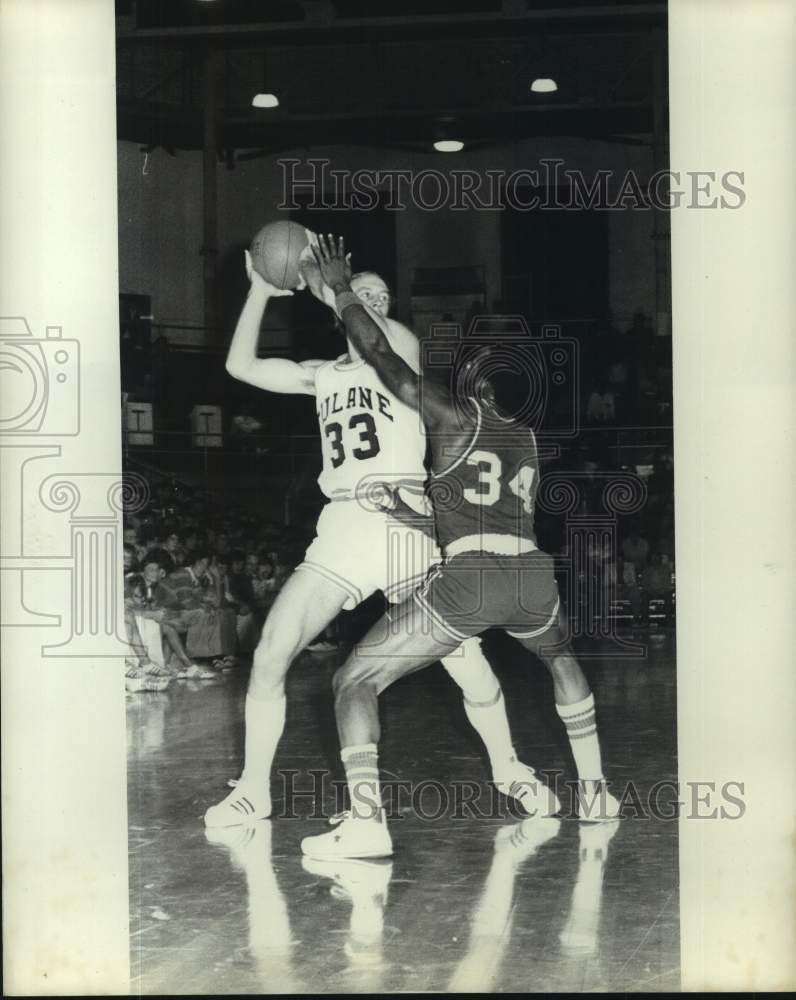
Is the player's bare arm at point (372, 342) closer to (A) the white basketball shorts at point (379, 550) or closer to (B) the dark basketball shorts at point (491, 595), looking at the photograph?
(A) the white basketball shorts at point (379, 550)

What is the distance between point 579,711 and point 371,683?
65 cm

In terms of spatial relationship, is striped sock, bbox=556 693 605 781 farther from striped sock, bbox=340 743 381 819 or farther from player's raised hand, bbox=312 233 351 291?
player's raised hand, bbox=312 233 351 291

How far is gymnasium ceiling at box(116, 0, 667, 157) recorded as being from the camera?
3.67 meters

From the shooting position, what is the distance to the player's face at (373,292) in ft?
12.2

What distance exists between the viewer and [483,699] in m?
3.79

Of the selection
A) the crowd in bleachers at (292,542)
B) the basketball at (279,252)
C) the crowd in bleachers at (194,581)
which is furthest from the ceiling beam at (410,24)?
the crowd in bleachers at (194,581)

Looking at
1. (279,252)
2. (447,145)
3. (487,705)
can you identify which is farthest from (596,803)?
(447,145)

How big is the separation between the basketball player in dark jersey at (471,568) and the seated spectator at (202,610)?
1.21ft

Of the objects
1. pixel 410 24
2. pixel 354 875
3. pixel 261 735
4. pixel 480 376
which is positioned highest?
pixel 410 24

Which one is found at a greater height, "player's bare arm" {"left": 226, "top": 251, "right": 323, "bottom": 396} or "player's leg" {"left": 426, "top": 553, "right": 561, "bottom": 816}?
"player's bare arm" {"left": 226, "top": 251, "right": 323, "bottom": 396}

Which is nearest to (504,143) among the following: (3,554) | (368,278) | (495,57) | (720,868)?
(495,57)

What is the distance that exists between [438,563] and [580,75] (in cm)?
155

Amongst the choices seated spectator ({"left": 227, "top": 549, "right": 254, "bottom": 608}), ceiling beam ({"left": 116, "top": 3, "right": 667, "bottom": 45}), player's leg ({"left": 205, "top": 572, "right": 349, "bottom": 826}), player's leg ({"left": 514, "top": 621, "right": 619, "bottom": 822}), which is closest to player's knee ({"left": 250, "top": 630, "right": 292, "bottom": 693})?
player's leg ({"left": 205, "top": 572, "right": 349, "bottom": 826})

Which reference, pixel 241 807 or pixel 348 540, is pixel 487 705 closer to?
pixel 348 540
